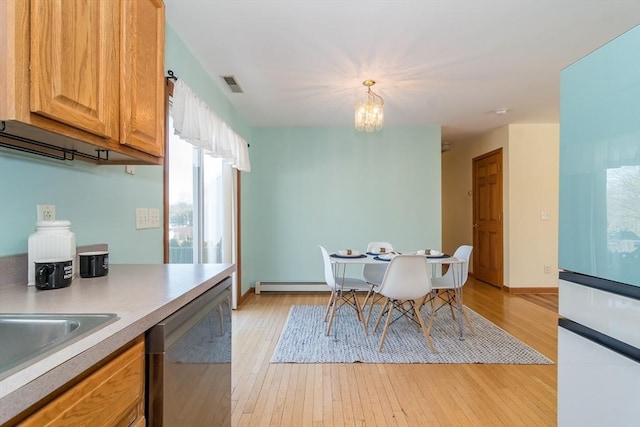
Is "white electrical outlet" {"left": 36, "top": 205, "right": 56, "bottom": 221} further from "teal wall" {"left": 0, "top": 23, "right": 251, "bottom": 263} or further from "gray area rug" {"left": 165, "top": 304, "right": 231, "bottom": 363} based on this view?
"gray area rug" {"left": 165, "top": 304, "right": 231, "bottom": 363}

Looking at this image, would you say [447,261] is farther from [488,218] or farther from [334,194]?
[488,218]

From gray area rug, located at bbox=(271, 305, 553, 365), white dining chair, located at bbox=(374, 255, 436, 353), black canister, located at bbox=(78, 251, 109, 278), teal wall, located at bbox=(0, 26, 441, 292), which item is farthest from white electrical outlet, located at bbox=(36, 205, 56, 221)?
teal wall, located at bbox=(0, 26, 441, 292)

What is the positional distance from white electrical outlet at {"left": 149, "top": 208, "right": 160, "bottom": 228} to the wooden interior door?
4776mm

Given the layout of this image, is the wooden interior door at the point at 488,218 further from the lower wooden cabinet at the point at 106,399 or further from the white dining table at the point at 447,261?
the lower wooden cabinet at the point at 106,399

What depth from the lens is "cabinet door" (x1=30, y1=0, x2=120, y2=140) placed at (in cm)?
84

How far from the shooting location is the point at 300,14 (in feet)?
6.70

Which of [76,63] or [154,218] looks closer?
[76,63]

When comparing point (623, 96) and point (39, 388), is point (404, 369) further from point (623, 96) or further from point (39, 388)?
point (39, 388)

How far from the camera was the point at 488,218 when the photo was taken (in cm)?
524

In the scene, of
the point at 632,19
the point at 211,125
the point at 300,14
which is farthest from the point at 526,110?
the point at 211,125

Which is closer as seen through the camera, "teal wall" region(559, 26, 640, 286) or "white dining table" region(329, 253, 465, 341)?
"teal wall" region(559, 26, 640, 286)

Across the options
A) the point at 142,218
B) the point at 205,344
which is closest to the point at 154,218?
the point at 142,218

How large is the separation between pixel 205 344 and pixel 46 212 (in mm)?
816

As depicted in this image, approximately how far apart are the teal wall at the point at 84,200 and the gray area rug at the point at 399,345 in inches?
57.5
